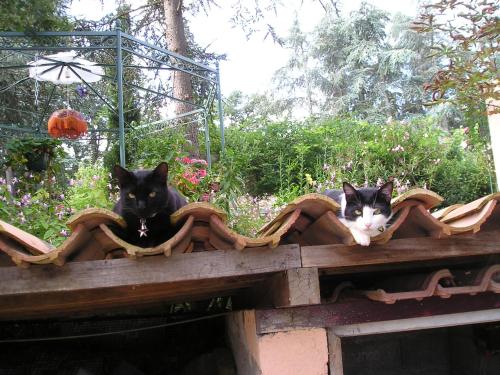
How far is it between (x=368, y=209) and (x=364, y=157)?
441cm

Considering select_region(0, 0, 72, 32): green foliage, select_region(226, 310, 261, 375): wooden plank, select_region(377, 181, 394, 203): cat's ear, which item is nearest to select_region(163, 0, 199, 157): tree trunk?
select_region(0, 0, 72, 32): green foliage

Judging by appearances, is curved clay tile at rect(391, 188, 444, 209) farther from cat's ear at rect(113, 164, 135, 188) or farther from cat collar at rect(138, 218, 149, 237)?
cat's ear at rect(113, 164, 135, 188)

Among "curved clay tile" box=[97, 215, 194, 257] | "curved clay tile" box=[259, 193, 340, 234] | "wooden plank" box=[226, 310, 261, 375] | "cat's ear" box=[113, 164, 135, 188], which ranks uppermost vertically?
"cat's ear" box=[113, 164, 135, 188]

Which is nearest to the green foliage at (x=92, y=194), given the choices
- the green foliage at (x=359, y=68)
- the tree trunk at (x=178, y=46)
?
the tree trunk at (x=178, y=46)

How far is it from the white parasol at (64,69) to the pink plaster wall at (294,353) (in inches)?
187

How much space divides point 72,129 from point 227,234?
4223 millimetres

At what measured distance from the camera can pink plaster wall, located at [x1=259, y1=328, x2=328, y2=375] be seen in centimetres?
181

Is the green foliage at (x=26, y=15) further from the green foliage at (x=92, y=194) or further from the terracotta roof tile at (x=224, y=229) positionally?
the terracotta roof tile at (x=224, y=229)

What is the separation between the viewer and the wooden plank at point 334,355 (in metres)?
1.86

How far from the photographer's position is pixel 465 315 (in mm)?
2033

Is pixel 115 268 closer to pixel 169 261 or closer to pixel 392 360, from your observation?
pixel 169 261

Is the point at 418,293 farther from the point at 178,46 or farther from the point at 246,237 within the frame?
the point at 178,46

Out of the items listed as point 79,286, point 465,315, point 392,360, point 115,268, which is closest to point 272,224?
point 115,268

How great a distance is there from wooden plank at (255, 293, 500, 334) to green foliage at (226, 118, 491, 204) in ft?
11.3
